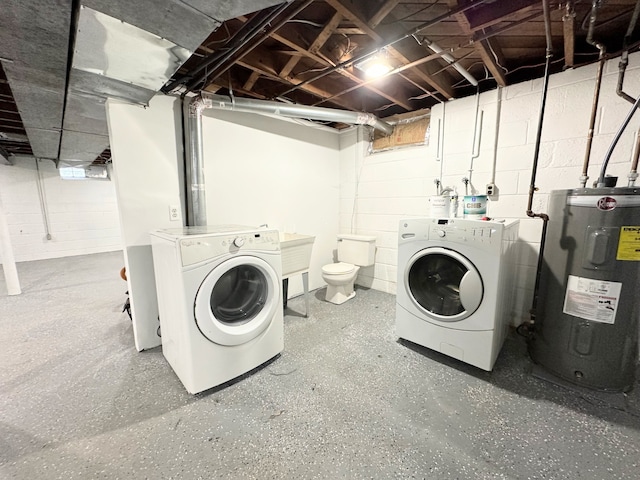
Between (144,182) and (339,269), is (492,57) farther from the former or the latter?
(144,182)

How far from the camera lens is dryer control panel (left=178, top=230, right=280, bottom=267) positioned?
136 cm

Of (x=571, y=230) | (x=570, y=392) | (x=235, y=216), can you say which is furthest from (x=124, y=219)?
(x=570, y=392)

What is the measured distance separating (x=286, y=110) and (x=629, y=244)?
97.1 inches

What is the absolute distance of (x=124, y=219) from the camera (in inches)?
71.9

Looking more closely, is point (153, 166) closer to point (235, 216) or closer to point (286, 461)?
point (235, 216)

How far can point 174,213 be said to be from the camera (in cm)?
206

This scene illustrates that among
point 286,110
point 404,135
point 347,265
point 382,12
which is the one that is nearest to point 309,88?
point 286,110

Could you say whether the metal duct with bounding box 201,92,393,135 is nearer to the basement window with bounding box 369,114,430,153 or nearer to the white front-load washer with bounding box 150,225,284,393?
the basement window with bounding box 369,114,430,153

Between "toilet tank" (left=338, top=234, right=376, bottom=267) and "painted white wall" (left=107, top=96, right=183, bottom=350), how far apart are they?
1876 mm

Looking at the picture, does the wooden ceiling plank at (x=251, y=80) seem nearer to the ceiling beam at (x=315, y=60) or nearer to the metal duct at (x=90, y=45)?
the ceiling beam at (x=315, y=60)

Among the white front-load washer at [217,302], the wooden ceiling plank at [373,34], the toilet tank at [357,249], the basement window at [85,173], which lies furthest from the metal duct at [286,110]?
the basement window at [85,173]

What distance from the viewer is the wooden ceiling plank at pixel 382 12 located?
4.10 ft

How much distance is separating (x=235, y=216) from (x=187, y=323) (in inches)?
50.4

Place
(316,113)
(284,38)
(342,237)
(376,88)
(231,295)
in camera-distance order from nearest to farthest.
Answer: (284,38), (231,295), (376,88), (316,113), (342,237)
